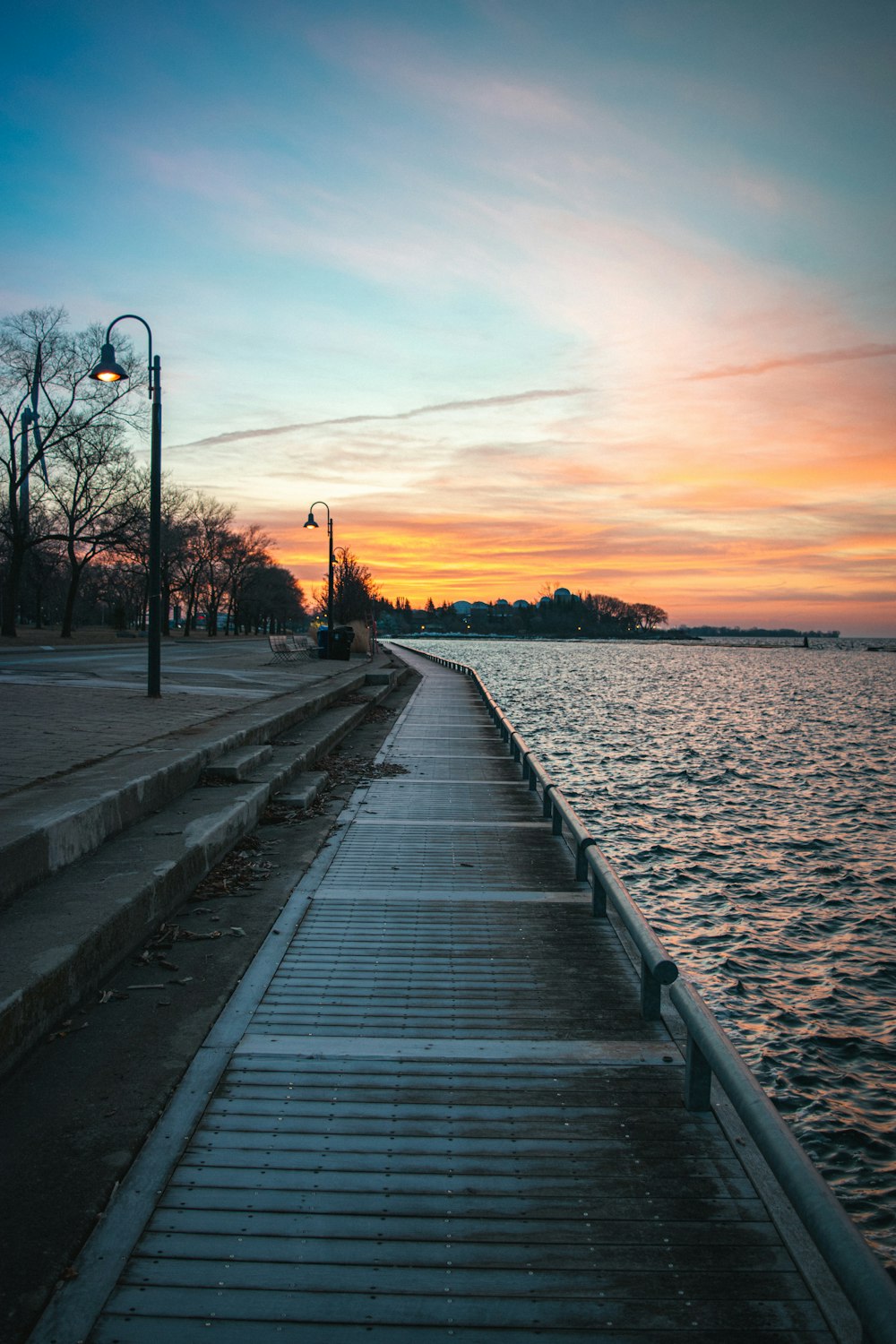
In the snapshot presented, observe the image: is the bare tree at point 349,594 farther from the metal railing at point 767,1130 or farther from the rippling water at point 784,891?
the metal railing at point 767,1130

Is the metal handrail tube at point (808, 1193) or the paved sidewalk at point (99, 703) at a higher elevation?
the paved sidewalk at point (99, 703)

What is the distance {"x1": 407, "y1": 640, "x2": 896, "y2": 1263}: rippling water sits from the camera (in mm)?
6723

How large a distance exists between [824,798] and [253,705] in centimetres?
1370

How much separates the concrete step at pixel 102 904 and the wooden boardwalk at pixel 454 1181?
0.99 metres

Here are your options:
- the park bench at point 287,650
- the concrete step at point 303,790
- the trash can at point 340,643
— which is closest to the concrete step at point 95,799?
the concrete step at point 303,790

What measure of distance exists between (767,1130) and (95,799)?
5430 mm

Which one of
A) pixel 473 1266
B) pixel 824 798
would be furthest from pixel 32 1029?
pixel 824 798

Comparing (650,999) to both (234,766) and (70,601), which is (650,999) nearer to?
(234,766)

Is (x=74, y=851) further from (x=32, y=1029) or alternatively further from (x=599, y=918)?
(x=599, y=918)

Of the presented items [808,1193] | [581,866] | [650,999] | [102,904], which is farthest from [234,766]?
[808,1193]

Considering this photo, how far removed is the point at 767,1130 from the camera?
10.6 feet

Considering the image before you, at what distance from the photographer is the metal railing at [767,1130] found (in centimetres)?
245

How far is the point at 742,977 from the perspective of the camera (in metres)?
9.35

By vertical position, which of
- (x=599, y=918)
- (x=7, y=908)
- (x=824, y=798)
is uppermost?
(x=7, y=908)
